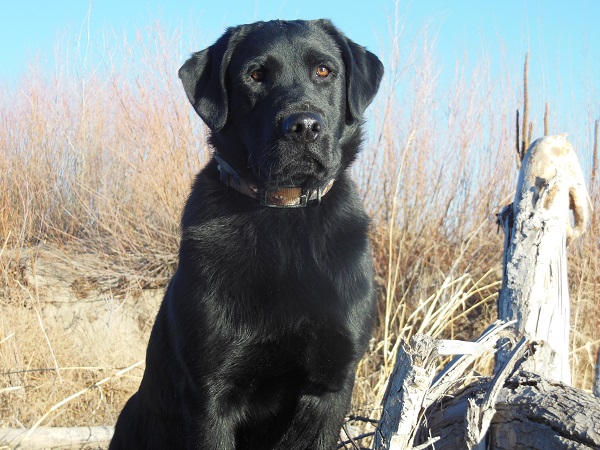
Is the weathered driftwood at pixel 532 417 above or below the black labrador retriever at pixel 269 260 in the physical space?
below

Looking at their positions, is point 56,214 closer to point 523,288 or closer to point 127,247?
point 127,247

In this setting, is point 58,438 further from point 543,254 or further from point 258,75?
point 543,254

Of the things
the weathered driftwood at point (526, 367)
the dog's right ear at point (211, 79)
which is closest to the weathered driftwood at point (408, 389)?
the weathered driftwood at point (526, 367)

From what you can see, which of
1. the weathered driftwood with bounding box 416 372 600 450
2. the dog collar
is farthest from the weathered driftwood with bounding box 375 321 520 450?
the dog collar

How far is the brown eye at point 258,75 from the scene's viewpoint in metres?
2.32

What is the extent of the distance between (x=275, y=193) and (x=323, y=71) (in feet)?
1.59

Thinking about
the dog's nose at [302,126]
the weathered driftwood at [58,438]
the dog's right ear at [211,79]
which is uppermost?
the dog's right ear at [211,79]

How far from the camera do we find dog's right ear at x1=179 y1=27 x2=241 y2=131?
7.66 ft

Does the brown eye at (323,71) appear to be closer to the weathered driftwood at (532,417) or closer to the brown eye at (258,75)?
the brown eye at (258,75)

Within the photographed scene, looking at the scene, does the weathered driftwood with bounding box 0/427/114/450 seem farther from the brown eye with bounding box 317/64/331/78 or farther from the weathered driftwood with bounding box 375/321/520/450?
the brown eye with bounding box 317/64/331/78

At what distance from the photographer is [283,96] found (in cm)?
221

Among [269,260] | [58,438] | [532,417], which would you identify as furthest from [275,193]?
[58,438]

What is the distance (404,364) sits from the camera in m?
1.95

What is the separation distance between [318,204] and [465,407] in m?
0.92
